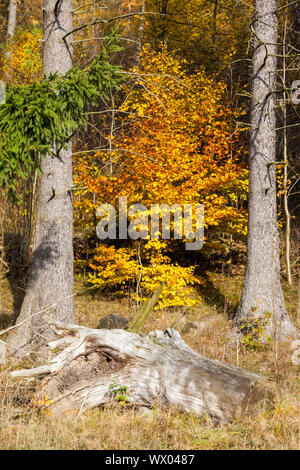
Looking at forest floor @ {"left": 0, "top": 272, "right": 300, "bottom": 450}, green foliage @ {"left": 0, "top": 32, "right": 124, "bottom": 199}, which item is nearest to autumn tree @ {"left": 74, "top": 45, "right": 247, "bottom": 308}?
green foliage @ {"left": 0, "top": 32, "right": 124, "bottom": 199}

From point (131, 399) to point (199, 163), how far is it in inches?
311

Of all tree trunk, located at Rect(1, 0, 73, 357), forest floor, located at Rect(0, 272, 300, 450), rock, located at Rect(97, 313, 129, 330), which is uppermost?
tree trunk, located at Rect(1, 0, 73, 357)

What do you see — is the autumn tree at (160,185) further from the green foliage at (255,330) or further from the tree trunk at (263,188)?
the green foliage at (255,330)

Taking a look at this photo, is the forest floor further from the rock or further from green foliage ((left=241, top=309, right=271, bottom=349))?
the rock

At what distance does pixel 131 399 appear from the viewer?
208 inches

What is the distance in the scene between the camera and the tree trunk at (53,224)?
805 cm

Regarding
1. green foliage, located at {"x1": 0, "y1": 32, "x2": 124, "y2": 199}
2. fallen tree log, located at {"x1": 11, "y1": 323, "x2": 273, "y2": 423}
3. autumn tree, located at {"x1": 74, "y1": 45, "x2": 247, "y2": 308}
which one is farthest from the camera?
autumn tree, located at {"x1": 74, "y1": 45, "x2": 247, "y2": 308}

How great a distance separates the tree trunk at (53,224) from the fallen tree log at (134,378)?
8.14 feet

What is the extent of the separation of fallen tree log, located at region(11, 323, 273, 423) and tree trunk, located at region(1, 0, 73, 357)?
2.48m

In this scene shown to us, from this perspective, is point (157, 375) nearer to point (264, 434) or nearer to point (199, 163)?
point (264, 434)

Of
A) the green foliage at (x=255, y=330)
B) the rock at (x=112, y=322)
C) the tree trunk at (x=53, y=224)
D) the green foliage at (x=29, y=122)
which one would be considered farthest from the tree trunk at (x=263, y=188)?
the green foliage at (x=29, y=122)

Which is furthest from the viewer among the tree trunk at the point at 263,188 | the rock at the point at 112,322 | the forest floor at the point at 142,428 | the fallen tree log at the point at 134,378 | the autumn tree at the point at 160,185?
the autumn tree at the point at 160,185

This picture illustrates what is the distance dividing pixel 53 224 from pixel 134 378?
12.0 ft

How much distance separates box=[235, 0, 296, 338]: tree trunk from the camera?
9.73m
